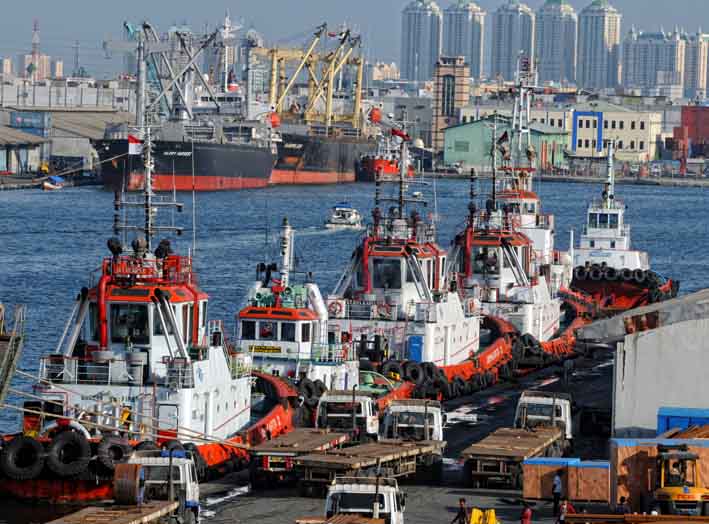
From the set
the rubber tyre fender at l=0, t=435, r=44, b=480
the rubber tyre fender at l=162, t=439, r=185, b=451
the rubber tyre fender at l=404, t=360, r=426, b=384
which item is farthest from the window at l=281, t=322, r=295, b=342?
the rubber tyre fender at l=0, t=435, r=44, b=480

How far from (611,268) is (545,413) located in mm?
26939

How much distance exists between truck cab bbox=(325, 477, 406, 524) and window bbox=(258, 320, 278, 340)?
11309 millimetres

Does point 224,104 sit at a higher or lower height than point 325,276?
higher

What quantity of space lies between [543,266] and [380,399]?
1672 cm

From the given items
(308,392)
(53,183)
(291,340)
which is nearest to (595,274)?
(291,340)

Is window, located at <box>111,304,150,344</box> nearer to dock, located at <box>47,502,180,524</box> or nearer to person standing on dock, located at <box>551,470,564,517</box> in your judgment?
dock, located at <box>47,502,180,524</box>

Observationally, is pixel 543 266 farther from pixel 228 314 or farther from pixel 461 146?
pixel 461 146

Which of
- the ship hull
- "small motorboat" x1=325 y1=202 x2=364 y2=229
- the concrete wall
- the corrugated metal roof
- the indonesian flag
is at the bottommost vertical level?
→ the concrete wall

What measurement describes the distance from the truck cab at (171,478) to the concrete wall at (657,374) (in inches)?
267

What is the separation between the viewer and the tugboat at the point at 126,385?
25.3 meters

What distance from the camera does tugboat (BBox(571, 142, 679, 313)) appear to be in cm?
5538

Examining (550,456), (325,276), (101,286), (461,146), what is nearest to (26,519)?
(101,286)

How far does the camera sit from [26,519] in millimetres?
24578

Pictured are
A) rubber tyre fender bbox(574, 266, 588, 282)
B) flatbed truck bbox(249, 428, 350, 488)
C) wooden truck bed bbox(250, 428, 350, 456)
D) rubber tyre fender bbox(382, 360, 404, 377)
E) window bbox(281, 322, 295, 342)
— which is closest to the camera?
flatbed truck bbox(249, 428, 350, 488)
